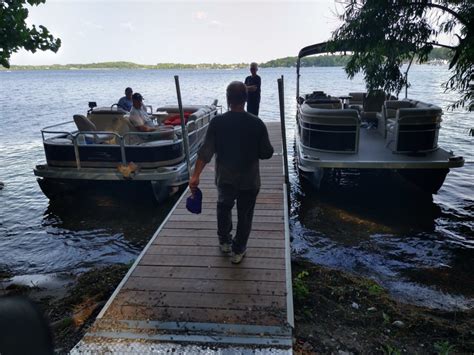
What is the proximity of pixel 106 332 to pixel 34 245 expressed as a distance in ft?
16.1

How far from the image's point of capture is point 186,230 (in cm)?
512

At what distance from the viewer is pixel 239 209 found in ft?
13.0

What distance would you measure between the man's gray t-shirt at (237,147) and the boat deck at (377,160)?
14.6 feet

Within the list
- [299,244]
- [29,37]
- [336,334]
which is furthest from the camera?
[299,244]

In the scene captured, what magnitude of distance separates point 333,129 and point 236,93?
5246 millimetres

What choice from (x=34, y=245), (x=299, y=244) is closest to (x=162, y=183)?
(x=34, y=245)

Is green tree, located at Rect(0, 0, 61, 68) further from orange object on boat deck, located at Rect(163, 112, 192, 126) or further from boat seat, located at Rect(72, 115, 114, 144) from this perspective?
orange object on boat deck, located at Rect(163, 112, 192, 126)

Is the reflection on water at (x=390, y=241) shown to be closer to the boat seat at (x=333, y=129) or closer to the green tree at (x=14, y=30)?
the boat seat at (x=333, y=129)

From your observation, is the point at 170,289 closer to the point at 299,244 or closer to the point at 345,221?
the point at 299,244

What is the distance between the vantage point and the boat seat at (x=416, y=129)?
8.14 metres

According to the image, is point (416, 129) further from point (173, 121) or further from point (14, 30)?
point (14, 30)

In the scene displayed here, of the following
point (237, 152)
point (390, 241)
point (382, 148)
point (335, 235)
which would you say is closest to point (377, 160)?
point (382, 148)

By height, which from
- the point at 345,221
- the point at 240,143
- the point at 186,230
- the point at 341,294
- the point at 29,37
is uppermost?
the point at 29,37

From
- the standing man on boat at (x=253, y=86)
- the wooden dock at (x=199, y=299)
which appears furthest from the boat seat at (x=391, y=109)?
the wooden dock at (x=199, y=299)
